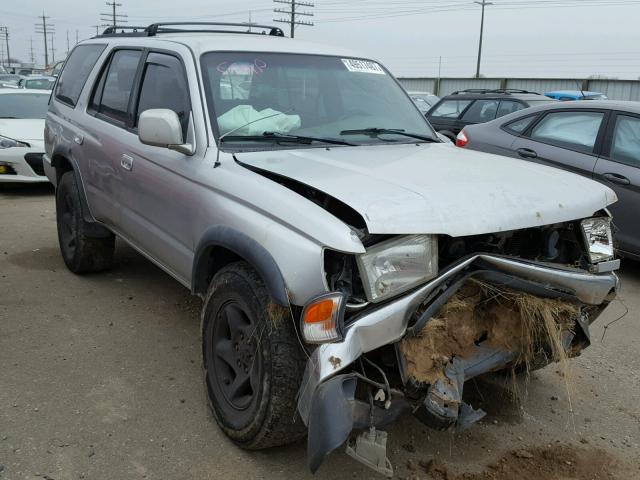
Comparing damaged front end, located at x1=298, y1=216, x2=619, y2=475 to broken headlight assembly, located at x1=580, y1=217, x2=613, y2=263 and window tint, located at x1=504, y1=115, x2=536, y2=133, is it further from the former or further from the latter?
window tint, located at x1=504, y1=115, x2=536, y2=133

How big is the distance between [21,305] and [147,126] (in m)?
2.21

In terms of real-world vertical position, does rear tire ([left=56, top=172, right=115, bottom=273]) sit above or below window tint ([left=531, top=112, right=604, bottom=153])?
below

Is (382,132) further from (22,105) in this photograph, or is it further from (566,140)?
(22,105)

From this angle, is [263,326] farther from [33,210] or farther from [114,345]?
[33,210]

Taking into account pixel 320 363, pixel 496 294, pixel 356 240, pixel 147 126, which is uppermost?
pixel 147 126

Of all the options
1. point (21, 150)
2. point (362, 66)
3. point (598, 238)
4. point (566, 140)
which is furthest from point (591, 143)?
point (21, 150)

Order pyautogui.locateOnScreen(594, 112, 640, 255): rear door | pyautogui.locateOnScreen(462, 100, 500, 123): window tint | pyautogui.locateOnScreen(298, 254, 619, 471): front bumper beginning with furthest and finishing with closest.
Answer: pyautogui.locateOnScreen(462, 100, 500, 123): window tint, pyautogui.locateOnScreen(594, 112, 640, 255): rear door, pyautogui.locateOnScreen(298, 254, 619, 471): front bumper

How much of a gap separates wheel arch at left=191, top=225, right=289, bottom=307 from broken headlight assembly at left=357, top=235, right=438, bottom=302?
340mm

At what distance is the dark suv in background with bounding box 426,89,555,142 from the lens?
10547mm

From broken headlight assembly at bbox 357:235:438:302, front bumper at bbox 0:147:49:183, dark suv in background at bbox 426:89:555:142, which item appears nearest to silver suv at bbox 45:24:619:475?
broken headlight assembly at bbox 357:235:438:302

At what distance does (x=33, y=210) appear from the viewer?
7949 mm

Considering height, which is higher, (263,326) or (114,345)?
(263,326)

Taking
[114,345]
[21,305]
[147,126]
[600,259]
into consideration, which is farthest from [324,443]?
[21,305]

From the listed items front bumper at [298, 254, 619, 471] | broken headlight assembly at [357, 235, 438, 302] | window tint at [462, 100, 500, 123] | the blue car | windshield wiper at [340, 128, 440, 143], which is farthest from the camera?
the blue car
